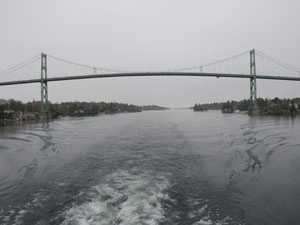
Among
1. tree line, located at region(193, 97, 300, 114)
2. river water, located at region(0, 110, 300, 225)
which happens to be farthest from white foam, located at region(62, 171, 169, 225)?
tree line, located at region(193, 97, 300, 114)

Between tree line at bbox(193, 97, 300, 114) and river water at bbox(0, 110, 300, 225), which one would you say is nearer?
river water at bbox(0, 110, 300, 225)

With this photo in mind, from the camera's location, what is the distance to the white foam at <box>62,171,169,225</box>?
10.2ft

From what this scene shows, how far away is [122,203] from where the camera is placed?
3.61 metres

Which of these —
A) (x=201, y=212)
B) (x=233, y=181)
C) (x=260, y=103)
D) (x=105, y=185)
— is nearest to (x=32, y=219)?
(x=105, y=185)

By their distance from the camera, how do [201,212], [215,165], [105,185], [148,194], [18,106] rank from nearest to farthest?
[201,212] → [148,194] → [105,185] → [215,165] → [18,106]

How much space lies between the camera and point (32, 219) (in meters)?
3.10

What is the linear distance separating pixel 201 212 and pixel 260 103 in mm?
102763

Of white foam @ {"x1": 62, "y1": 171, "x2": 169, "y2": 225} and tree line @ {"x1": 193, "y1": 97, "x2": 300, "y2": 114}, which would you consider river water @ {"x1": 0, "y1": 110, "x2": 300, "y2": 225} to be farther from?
tree line @ {"x1": 193, "y1": 97, "x2": 300, "y2": 114}

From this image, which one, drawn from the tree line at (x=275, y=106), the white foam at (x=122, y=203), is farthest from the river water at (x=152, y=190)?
the tree line at (x=275, y=106)

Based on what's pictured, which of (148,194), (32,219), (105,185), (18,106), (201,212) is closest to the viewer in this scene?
(32,219)

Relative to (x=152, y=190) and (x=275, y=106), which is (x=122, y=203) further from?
(x=275, y=106)

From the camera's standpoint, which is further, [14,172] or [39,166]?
[39,166]

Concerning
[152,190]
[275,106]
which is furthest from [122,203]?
[275,106]

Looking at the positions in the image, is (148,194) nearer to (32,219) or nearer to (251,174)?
(32,219)
